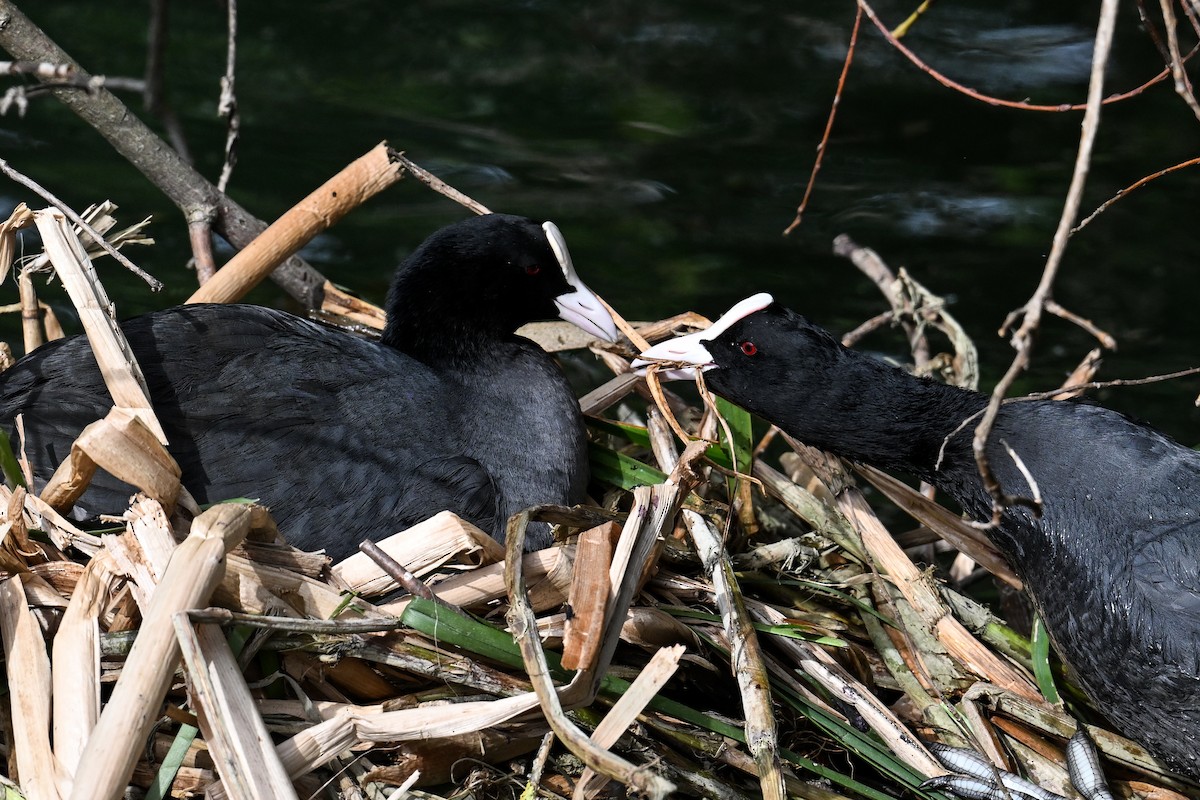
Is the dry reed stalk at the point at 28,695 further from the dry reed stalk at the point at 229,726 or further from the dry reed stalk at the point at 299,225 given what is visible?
the dry reed stalk at the point at 299,225

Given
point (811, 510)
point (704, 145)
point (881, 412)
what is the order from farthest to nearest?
point (704, 145) < point (811, 510) < point (881, 412)

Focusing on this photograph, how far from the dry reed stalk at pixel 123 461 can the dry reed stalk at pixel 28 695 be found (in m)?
0.19

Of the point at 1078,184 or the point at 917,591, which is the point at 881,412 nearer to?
the point at 917,591

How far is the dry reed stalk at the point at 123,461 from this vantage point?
2.28 m

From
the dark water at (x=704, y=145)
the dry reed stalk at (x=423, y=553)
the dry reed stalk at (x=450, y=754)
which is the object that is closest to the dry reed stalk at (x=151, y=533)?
the dry reed stalk at (x=423, y=553)

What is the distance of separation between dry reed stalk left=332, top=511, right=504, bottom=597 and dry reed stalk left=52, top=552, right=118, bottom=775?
16.3 inches

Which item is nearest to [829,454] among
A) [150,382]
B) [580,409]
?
[580,409]

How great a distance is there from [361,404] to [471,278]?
532 millimetres

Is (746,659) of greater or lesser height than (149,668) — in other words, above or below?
below

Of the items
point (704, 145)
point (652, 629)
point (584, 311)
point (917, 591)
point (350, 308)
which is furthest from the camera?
point (704, 145)

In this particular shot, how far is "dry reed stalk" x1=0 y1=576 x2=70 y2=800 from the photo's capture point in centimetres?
213

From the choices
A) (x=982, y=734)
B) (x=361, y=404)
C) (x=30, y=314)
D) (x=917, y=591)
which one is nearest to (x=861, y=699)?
(x=982, y=734)

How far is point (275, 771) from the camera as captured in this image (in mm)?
2059

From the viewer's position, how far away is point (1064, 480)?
286cm
